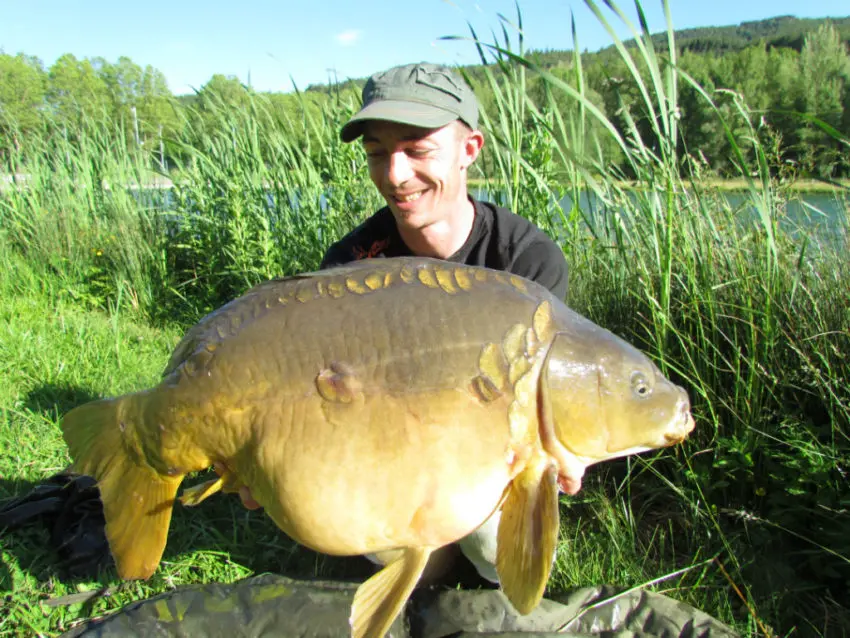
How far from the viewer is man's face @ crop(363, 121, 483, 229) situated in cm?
157

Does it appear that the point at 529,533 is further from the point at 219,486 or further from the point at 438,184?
the point at 438,184

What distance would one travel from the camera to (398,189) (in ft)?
5.19

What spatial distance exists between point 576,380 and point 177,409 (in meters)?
0.70

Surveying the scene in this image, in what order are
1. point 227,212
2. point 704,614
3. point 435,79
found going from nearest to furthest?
point 704,614 → point 435,79 → point 227,212

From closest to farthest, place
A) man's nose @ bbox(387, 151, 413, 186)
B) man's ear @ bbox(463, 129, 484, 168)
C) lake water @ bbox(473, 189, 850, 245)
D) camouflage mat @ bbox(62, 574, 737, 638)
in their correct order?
camouflage mat @ bbox(62, 574, 737, 638) → man's nose @ bbox(387, 151, 413, 186) → man's ear @ bbox(463, 129, 484, 168) → lake water @ bbox(473, 189, 850, 245)

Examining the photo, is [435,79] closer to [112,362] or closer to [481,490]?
[481,490]

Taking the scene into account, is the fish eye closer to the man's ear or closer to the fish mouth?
the fish mouth

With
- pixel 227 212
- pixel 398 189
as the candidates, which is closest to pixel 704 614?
pixel 398 189

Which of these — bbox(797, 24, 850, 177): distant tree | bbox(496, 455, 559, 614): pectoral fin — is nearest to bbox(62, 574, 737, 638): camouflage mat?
bbox(496, 455, 559, 614): pectoral fin

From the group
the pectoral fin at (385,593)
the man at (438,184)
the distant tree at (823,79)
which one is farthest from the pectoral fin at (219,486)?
the distant tree at (823,79)

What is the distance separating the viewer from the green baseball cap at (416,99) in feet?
4.98

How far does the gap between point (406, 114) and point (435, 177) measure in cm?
17

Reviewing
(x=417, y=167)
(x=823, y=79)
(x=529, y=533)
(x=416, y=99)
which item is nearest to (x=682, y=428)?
(x=529, y=533)

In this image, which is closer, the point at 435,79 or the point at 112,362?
the point at 435,79
